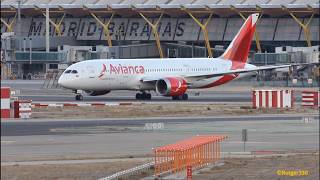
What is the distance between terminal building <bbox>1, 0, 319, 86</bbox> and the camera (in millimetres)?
134750

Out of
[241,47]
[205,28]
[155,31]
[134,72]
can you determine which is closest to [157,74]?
[134,72]

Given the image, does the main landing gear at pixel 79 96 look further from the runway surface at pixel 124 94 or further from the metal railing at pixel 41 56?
the metal railing at pixel 41 56

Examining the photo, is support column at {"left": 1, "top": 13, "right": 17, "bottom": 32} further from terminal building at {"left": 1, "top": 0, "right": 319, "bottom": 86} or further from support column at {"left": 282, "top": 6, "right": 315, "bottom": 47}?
support column at {"left": 282, "top": 6, "right": 315, "bottom": 47}

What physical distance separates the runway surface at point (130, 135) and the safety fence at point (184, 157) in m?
2.73

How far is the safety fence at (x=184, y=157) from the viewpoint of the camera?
110 feet

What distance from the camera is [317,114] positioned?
64.1 meters

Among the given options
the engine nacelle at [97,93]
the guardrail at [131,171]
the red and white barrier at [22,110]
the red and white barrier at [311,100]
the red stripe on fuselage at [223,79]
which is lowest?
the guardrail at [131,171]

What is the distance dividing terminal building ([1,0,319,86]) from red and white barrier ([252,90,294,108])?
54034 millimetres

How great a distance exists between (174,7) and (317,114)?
268 ft

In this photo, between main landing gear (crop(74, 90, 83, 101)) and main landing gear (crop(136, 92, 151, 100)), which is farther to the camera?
main landing gear (crop(136, 92, 151, 100))

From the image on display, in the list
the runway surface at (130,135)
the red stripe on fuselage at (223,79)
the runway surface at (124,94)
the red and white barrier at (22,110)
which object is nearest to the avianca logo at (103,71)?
the runway surface at (124,94)

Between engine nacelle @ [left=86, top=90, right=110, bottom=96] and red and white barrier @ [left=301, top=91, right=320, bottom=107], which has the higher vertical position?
engine nacelle @ [left=86, top=90, right=110, bottom=96]

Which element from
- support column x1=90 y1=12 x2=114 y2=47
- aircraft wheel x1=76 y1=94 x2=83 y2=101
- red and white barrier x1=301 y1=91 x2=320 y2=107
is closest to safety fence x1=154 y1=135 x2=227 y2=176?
red and white barrier x1=301 y1=91 x2=320 y2=107

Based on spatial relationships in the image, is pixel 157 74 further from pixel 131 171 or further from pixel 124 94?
pixel 131 171
